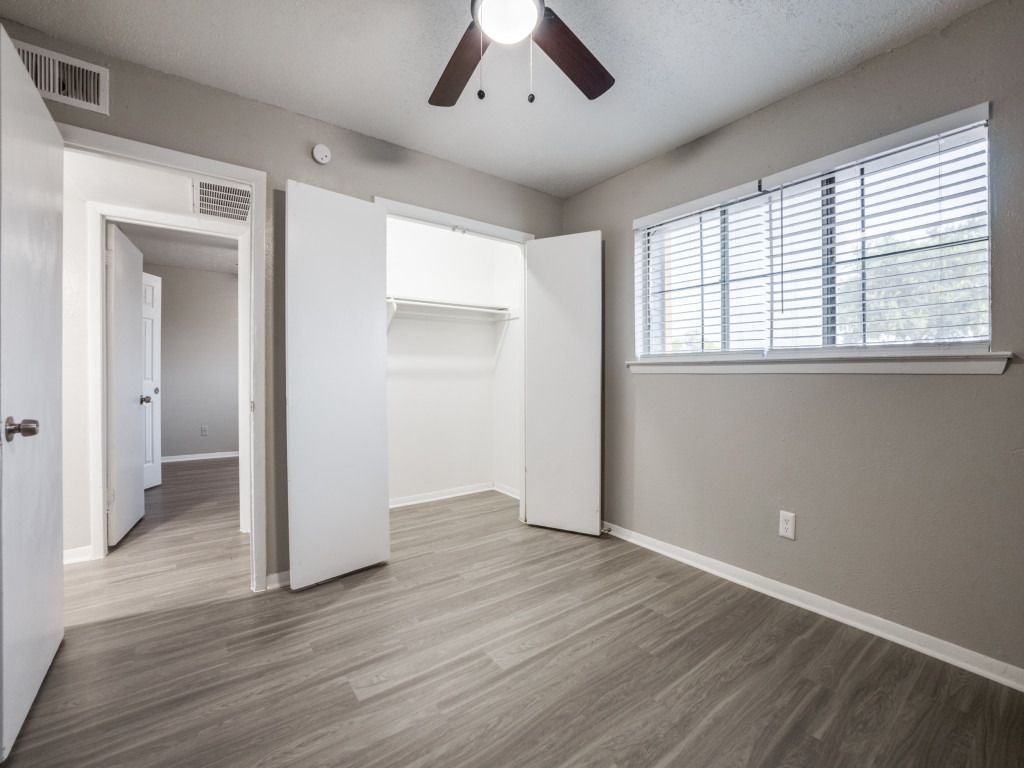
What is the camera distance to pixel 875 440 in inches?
77.9

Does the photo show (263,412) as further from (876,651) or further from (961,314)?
(961,314)

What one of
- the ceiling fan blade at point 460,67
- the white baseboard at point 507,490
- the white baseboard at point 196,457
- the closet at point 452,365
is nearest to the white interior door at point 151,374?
the white baseboard at point 196,457

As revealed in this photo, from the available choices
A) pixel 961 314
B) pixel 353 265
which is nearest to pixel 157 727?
pixel 353 265

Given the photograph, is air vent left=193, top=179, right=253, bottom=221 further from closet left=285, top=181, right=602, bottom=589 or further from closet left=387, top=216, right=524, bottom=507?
closet left=387, top=216, right=524, bottom=507

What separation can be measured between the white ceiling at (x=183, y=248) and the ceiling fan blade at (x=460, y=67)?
12.5 feet

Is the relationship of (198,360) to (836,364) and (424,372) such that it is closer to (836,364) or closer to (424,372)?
(424,372)

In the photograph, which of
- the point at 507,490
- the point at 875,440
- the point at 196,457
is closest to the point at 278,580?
the point at 507,490

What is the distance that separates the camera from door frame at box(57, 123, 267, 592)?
204cm

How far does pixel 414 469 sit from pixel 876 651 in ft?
10.5

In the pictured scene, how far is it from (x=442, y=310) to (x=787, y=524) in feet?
9.79

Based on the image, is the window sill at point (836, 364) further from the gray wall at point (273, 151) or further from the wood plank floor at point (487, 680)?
the gray wall at point (273, 151)

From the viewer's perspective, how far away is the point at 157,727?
1.43 meters

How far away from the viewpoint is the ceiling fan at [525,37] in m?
1.34

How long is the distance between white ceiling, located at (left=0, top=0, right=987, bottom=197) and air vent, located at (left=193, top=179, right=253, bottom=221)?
559 mm
